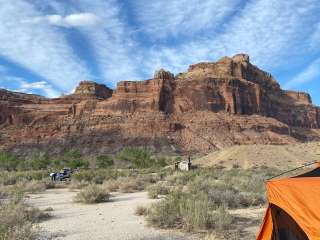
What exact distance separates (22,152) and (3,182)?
77.4 meters

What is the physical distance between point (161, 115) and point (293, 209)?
103 meters

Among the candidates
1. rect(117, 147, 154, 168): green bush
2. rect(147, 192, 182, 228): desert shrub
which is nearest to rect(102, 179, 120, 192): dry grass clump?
rect(147, 192, 182, 228): desert shrub

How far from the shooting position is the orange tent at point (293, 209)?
5.90 metres

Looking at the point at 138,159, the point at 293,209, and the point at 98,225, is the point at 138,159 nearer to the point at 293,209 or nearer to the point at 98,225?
the point at 98,225

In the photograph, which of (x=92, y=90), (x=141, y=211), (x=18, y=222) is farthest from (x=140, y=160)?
(x=92, y=90)

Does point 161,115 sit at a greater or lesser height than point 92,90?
lesser

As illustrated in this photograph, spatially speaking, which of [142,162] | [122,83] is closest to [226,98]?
[122,83]

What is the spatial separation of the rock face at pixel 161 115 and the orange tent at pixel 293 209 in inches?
3441

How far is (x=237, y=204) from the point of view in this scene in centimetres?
1400

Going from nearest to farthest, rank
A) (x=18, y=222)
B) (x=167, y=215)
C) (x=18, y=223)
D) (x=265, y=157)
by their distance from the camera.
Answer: (x=18, y=223), (x=18, y=222), (x=167, y=215), (x=265, y=157)

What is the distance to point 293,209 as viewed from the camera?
632 cm

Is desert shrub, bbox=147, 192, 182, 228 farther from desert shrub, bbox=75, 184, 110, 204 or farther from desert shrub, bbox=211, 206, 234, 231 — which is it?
desert shrub, bbox=75, 184, 110, 204

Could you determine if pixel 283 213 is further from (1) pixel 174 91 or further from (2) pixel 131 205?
(1) pixel 174 91

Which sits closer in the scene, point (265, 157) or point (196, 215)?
point (196, 215)
